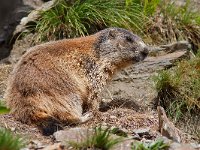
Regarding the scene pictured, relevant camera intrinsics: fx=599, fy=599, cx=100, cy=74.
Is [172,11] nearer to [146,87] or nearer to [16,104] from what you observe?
[146,87]

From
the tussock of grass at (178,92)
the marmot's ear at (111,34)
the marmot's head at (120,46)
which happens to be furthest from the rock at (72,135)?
the tussock of grass at (178,92)

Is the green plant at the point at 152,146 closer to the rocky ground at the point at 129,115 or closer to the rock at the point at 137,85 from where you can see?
the rocky ground at the point at 129,115

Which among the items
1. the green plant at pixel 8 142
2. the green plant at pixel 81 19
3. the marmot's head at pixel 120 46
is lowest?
the green plant at pixel 8 142

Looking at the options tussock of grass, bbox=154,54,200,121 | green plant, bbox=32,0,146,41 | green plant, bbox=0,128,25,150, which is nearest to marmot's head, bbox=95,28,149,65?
tussock of grass, bbox=154,54,200,121

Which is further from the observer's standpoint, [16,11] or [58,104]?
[16,11]

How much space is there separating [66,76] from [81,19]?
11.2 feet

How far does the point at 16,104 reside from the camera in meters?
7.98

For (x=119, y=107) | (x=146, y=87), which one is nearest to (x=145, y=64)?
(x=146, y=87)

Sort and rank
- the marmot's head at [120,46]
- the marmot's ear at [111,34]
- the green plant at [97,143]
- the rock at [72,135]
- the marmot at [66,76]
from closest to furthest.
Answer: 1. the green plant at [97,143]
2. the rock at [72,135]
3. the marmot at [66,76]
4. the marmot's head at [120,46]
5. the marmot's ear at [111,34]

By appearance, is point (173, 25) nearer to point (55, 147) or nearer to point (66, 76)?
point (66, 76)

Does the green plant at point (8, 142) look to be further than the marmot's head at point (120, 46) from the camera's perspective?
No

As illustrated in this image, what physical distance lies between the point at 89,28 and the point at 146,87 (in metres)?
2.17

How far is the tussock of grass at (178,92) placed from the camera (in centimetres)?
973

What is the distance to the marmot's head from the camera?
30.0 ft
